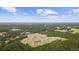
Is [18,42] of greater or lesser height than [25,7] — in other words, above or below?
below

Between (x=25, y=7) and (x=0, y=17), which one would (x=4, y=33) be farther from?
(x=25, y=7)
